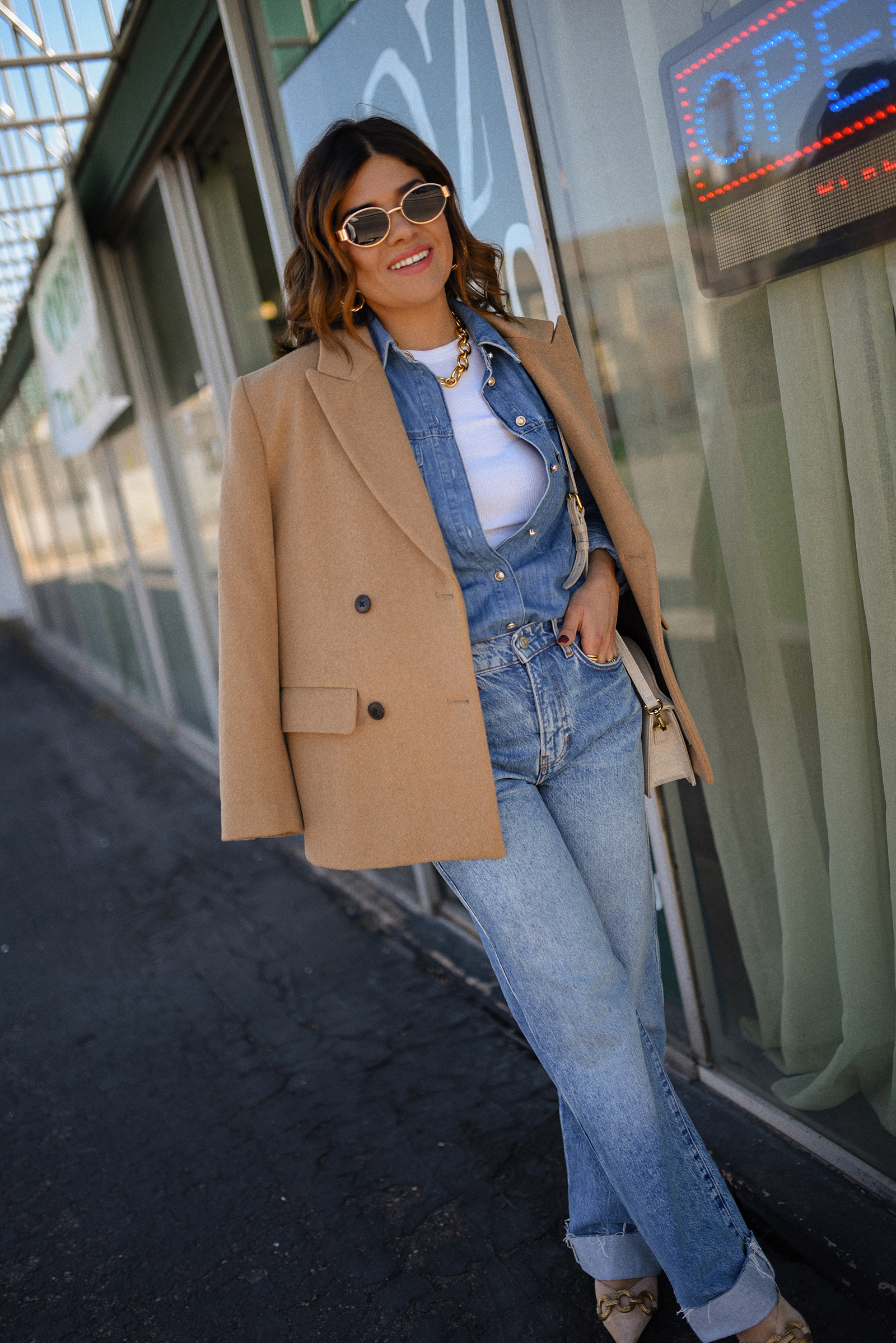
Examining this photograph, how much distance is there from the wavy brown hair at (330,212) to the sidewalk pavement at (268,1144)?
1.88 metres

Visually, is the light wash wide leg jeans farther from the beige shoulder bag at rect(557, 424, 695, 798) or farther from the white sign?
the white sign

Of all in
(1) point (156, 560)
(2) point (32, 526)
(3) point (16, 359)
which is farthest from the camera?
(2) point (32, 526)

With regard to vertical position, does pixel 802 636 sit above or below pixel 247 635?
below

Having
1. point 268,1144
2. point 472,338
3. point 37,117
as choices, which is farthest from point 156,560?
point 472,338

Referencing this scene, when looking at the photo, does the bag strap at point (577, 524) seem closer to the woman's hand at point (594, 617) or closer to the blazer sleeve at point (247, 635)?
the woman's hand at point (594, 617)

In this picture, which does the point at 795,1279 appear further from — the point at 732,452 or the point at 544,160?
the point at 544,160

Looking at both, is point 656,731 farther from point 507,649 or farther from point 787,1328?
point 787,1328

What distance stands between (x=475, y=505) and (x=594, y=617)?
28cm

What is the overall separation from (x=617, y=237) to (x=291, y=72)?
5.55 ft

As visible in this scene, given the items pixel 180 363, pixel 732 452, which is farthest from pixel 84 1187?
pixel 180 363

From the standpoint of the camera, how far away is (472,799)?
5.66 ft

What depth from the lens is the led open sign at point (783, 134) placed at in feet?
5.16

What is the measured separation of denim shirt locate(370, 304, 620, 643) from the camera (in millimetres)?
1741

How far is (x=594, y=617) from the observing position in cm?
180
